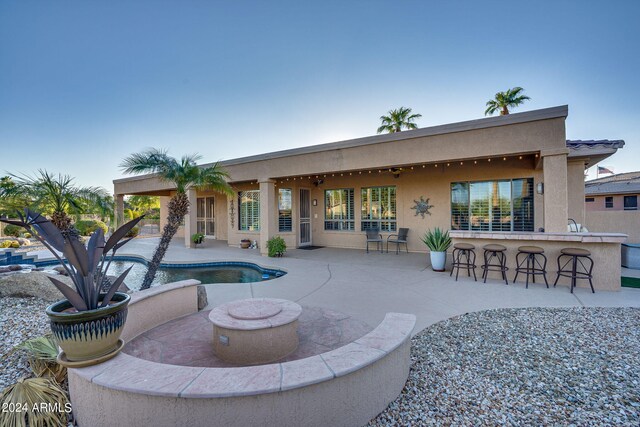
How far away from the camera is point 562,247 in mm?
5812

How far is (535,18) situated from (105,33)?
12475 mm

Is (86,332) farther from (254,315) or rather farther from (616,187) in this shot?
(616,187)

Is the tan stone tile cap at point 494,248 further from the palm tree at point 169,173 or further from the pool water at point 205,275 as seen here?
the palm tree at point 169,173

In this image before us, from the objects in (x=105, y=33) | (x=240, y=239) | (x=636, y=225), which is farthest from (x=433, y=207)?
(x=105, y=33)

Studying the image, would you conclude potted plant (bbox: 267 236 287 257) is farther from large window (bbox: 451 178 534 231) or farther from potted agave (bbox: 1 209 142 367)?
potted agave (bbox: 1 209 142 367)

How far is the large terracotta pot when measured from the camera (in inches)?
78.2

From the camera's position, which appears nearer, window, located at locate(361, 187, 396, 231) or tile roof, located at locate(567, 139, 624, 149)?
tile roof, located at locate(567, 139, 624, 149)

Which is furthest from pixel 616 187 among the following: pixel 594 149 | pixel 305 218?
pixel 305 218

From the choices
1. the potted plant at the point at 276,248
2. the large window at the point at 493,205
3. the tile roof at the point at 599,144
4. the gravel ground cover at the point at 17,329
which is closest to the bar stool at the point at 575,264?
the large window at the point at 493,205

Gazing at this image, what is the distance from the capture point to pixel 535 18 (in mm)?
7406

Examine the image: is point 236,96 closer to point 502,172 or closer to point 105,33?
point 105,33

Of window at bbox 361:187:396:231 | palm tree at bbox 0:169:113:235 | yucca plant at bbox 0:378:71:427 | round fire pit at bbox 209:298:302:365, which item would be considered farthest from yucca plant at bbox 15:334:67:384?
window at bbox 361:187:396:231

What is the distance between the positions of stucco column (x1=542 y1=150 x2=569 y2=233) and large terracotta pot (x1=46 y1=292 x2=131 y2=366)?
25.5 ft

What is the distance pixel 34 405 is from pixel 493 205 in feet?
36.4
